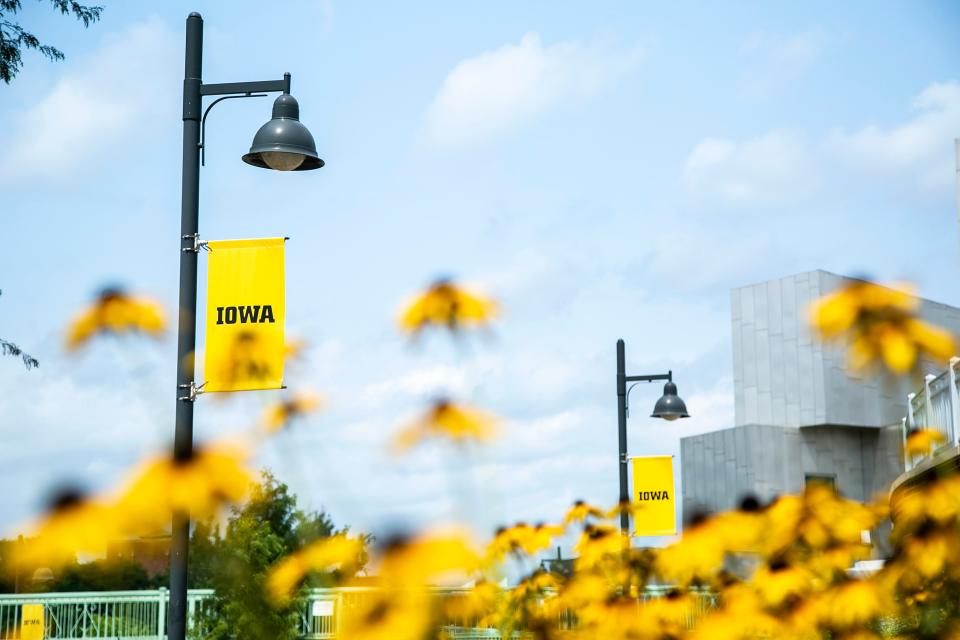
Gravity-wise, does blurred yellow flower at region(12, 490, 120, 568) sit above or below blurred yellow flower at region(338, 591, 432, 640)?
above

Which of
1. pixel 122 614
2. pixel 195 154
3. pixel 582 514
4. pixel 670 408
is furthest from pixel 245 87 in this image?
pixel 122 614

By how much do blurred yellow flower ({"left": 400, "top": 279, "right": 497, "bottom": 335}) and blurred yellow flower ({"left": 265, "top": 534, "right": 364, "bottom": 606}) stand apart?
64 centimetres

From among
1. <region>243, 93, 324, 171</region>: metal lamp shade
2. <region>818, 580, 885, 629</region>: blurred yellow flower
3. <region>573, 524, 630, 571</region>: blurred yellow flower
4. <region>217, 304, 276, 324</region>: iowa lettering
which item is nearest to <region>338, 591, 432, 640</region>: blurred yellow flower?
<region>818, 580, 885, 629</region>: blurred yellow flower

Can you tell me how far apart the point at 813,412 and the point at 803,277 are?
502 cm

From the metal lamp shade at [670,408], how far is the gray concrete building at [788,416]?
29.2 meters

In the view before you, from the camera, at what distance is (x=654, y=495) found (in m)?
18.4

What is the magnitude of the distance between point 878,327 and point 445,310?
3.61ft

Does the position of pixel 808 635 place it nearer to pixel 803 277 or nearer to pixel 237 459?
pixel 237 459

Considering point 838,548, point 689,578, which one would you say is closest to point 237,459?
point 689,578

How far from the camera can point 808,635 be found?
3.42 m

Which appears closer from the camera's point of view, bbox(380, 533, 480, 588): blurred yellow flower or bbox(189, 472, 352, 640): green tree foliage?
bbox(380, 533, 480, 588): blurred yellow flower

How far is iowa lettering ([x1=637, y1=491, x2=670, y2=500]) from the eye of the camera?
18.2 meters

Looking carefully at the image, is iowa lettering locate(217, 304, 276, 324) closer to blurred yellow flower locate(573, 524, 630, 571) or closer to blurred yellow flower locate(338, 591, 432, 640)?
blurred yellow flower locate(573, 524, 630, 571)

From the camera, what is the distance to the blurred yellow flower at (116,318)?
380 centimetres
